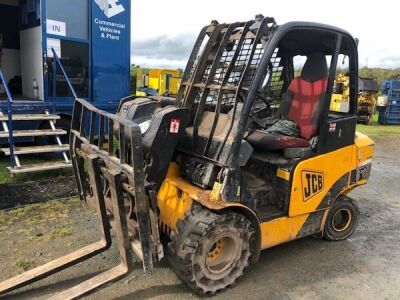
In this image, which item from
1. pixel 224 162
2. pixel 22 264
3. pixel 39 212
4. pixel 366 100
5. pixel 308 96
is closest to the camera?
pixel 224 162

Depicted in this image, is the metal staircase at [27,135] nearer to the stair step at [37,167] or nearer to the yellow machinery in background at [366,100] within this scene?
the stair step at [37,167]

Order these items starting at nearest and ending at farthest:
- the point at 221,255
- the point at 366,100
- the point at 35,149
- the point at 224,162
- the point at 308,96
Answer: the point at 224,162 < the point at 221,255 < the point at 308,96 < the point at 35,149 < the point at 366,100

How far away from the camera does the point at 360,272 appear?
4.23 meters

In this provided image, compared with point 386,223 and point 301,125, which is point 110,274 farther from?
point 386,223

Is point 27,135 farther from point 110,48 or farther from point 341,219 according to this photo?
point 341,219

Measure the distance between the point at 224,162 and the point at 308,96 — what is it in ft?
4.71

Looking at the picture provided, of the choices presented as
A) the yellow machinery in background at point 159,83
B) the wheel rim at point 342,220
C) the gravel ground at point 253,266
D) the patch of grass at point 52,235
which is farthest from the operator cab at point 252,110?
the yellow machinery in background at point 159,83

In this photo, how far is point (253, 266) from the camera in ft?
13.8

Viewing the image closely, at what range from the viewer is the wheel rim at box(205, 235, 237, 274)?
3.72 meters

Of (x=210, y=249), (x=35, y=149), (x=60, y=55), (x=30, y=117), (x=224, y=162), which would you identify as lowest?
(x=210, y=249)

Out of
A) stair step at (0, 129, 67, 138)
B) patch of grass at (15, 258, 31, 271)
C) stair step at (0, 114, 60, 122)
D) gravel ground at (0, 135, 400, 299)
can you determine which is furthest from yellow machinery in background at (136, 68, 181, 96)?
patch of grass at (15, 258, 31, 271)

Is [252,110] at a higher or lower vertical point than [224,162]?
higher

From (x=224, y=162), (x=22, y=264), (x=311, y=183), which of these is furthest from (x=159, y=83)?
(x=224, y=162)

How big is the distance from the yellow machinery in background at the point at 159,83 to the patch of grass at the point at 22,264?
1128 cm
